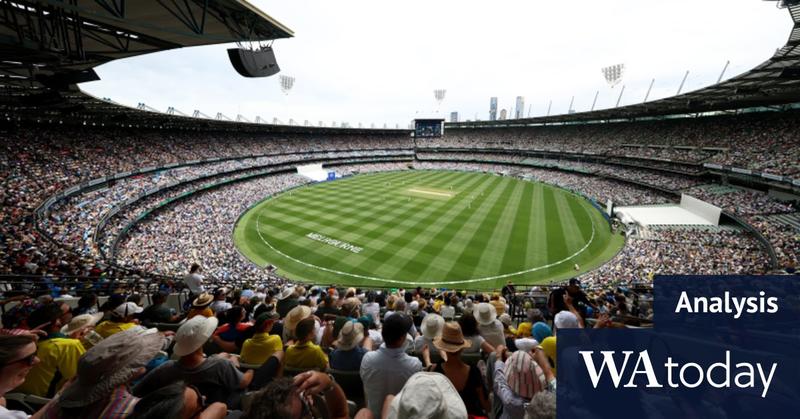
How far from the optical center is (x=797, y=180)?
2452cm

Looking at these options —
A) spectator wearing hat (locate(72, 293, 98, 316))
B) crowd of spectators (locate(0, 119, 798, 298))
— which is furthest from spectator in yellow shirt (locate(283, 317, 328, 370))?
crowd of spectators (locate(0, 119, 798, 298))

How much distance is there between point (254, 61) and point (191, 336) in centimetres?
928

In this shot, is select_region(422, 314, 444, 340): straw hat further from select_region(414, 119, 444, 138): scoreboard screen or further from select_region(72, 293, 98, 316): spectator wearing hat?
select_region(414, 119, 444, 138): scoreboard screen

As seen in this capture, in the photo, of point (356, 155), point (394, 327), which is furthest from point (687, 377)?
point (356, 155)

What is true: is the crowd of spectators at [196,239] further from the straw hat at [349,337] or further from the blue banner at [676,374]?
the blue banner at [676,374]

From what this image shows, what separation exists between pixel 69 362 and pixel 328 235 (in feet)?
84.1

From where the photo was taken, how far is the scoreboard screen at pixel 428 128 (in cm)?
8744

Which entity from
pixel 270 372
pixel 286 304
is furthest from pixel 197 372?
pixel 286 304

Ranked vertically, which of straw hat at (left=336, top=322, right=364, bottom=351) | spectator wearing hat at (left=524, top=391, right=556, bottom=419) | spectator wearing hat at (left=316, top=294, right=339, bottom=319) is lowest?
spectator wearing hat at (left=316, top=294, right=339, bottom=319)

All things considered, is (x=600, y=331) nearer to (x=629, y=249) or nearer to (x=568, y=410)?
(x=568, y=410)

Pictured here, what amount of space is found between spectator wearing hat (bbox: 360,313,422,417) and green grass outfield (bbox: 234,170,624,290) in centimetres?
1803

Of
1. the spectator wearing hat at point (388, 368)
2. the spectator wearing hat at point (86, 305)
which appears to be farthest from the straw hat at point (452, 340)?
the spectator wearing hat at point (86, 305)

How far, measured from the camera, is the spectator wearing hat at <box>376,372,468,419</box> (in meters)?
2.02

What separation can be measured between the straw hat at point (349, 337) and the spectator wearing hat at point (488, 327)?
2.28 metres
